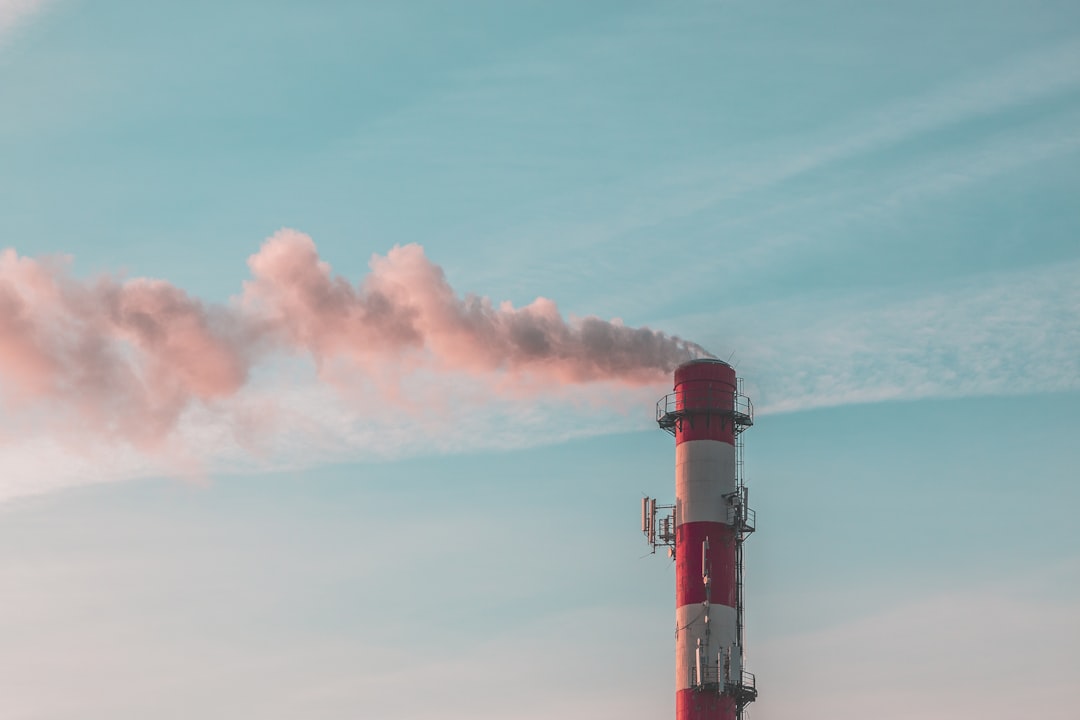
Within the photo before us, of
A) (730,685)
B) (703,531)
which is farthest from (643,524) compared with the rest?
(730,685)

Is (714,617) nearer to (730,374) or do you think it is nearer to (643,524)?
(643,524)

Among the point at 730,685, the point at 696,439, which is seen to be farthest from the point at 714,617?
the point at 696,439

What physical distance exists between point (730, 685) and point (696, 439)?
490 inches

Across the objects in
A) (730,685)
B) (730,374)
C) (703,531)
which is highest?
(730,374)

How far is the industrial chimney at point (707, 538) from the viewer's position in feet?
281

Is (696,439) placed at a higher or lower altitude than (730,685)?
higher

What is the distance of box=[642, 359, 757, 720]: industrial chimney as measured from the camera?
85500mm

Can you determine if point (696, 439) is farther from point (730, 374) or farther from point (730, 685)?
point (730, 685)

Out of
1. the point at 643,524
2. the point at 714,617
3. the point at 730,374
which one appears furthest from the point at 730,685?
the point at 730,374

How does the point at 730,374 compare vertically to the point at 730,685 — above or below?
above

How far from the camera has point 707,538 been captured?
287 feet

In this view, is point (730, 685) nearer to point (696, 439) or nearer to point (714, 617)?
point (714, 617)

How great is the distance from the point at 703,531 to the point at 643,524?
3.57 m

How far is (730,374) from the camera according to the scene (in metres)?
90.4
